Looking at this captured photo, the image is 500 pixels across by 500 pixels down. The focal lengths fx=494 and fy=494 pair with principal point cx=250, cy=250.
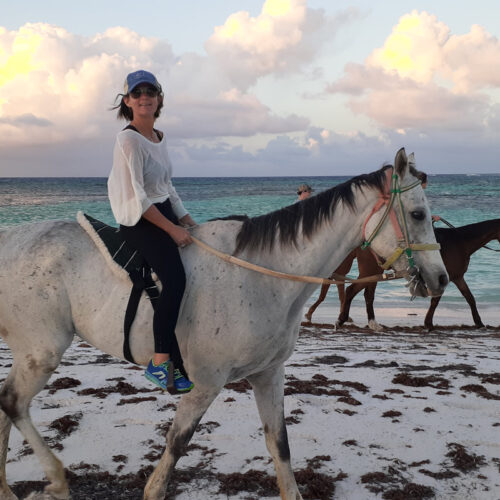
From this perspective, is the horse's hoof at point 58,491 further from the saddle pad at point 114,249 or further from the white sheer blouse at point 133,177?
the white sheer blouse at point 133,177

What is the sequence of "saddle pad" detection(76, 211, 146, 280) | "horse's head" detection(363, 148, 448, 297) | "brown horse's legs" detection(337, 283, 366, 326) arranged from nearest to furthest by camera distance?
"horse's head" detection(363, 148, 448, 297) → "saddle pad" detection(76, 211, 146, 280) → "brown horse's legs" detection(337, 283, 366, 326)

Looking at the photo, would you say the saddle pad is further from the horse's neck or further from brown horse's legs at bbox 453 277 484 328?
brown horse's legs at bbox 453 277 484 328

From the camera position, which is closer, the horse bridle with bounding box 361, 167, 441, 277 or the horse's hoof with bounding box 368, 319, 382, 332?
the horse bridle with bounding box 361, 167, 441, 277

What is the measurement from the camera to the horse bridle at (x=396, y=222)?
2.62 m

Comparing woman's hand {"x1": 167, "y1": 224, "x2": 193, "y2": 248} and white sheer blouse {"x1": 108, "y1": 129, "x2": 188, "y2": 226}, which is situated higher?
white sheer blouse {"x1": 108, "y1": 129, "x2": 188, "y2": 226}

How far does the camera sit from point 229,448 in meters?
3.81

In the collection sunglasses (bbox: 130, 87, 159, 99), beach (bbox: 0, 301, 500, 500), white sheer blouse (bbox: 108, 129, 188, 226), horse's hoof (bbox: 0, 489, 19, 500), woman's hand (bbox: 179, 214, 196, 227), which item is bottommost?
beach (bbox: 0, 301, 500, 500)

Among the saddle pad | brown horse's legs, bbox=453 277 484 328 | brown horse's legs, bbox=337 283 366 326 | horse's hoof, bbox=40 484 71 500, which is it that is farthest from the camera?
brown horse's legs, bbox=337 283 366 326

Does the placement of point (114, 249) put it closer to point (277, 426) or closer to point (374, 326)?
point (277, 426)

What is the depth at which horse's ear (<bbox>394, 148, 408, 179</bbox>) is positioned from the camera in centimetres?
262

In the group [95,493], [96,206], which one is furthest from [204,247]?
[96,206]

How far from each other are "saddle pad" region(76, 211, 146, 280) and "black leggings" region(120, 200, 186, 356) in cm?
6

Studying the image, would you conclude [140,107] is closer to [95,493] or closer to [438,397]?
[95,493]

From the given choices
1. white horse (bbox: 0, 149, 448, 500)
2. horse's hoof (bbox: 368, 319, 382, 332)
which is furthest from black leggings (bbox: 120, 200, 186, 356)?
horse's hoof (bbox: 368, 319, 382, 332)
